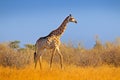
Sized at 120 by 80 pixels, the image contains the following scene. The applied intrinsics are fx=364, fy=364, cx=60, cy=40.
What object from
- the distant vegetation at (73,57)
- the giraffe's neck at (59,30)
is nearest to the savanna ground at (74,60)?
the distant vegetation at (73,57)

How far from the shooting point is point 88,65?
22.8 meters

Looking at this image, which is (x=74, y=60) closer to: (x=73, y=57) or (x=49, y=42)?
(x=73, y=57)

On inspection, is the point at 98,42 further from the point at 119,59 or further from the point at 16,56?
the point at 16,56

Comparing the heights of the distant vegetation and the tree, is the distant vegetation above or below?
below

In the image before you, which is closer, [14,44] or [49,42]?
[49,42]

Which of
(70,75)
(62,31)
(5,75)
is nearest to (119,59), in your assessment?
(62,31)

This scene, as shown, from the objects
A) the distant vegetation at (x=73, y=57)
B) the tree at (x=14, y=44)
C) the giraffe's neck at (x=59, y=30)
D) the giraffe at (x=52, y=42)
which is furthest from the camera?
the tree at (x=14, y=44)

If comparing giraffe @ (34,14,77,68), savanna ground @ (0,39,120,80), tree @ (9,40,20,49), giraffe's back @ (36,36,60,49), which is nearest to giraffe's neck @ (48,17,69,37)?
giraffe @ (34,14,77,68)

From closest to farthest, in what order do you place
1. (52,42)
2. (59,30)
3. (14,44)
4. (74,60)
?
1. (52,42)
2. (59,30)
3. (74,60)
4. (14,44)

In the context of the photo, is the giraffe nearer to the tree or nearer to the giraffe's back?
the giraffe's back

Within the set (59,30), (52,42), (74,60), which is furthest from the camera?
(74,60)

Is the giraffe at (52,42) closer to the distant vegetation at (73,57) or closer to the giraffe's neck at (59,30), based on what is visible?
the giraffe's neck at (59,30)

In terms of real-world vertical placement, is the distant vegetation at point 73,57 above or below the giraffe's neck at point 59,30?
below

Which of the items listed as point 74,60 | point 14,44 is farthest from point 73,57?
point 14,44
